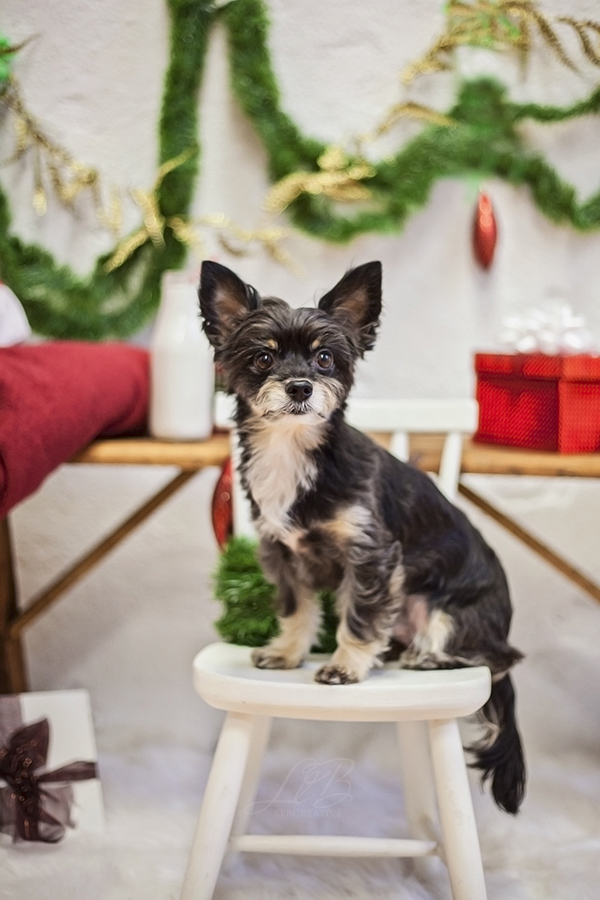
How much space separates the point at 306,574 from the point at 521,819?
0.83 metres

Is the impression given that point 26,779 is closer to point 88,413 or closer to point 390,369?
point 88,413

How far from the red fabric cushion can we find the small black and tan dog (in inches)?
16.5

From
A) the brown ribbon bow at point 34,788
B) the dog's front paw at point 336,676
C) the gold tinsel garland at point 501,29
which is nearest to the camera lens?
the dog's front paw at point 336,676

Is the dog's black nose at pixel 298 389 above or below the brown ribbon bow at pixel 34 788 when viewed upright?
above

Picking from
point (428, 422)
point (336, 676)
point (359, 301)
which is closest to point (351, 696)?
point (336, 676)

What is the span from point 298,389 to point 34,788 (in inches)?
45.8

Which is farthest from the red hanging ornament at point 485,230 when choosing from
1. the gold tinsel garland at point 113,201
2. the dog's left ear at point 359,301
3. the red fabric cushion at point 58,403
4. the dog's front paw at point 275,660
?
the dog's front paw at point 275,660

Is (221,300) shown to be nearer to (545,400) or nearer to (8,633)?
(545,400)

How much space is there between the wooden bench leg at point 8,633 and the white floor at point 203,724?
0.23 meters

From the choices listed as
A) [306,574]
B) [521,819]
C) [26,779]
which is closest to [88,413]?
[306,574]

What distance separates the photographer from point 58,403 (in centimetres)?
168

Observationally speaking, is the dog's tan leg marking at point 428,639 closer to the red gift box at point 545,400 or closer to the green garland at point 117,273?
the red gift box at point 545,400

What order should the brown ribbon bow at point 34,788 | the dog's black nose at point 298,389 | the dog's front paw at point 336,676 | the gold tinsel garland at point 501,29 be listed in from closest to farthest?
the dog's black nose at point 298,389 → the dog's front paw at point 336,676 → the brown ribbon bow at point 34,788 → the gold tinsel garland at point 501,29

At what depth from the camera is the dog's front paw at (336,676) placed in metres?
1.35
